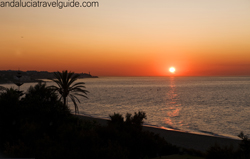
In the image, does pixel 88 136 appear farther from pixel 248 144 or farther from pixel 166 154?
pixel 248 144

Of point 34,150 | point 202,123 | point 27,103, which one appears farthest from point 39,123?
point 202,123

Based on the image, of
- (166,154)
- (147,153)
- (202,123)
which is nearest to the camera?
(147,153)

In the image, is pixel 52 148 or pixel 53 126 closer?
pixel 52 148

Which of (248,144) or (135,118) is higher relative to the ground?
(135,118)

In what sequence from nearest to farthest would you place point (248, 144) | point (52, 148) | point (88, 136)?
point (52, 148), point (88, 136), point (248, 144)

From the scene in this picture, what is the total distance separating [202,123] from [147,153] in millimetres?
28318

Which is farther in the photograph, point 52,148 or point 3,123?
point 3,123

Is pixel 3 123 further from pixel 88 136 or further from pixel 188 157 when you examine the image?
pixel 188 157

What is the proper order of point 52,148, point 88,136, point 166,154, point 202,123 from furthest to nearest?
point 202,123 → point 166,154 → point 88,136 → point 52,148

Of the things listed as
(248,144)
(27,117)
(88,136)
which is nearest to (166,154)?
(248,144)

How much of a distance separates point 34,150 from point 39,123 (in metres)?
3.87

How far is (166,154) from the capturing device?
16.9 metres

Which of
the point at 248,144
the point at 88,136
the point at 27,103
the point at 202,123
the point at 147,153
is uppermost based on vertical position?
the point at 27,103

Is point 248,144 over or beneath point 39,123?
beneath
